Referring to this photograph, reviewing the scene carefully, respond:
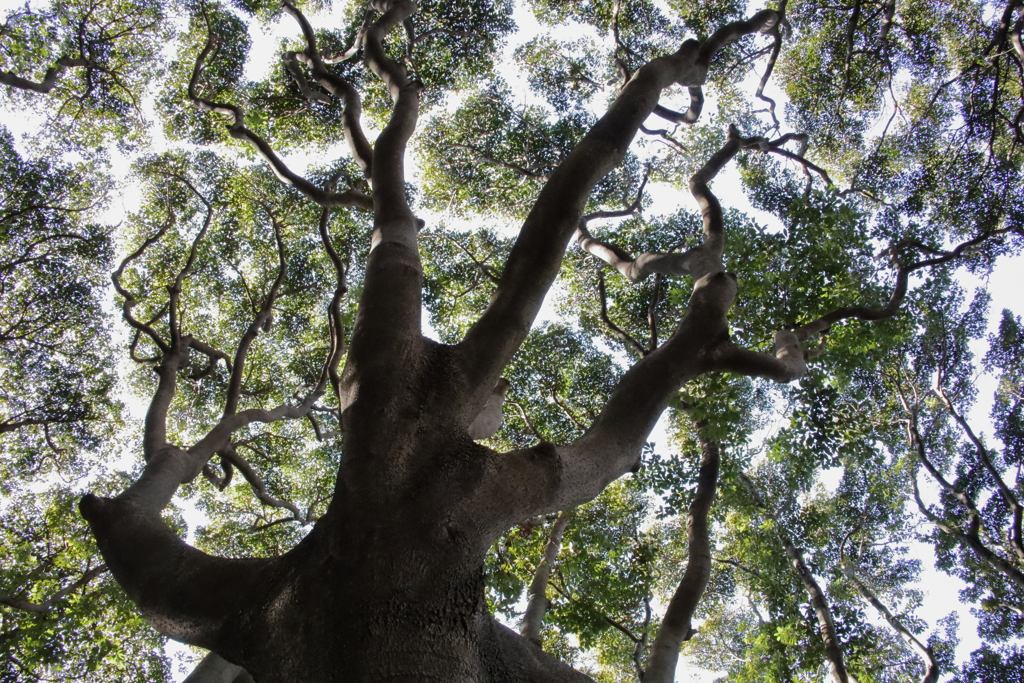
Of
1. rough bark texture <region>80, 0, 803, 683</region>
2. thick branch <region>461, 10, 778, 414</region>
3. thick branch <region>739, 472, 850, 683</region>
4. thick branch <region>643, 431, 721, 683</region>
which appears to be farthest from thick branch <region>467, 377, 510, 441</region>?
thick branch <region>739, 472, 850, 683</region>

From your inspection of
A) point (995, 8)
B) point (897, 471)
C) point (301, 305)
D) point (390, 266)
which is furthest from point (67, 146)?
point (897, 471)

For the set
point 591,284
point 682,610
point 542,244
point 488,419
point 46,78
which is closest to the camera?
point 542,244

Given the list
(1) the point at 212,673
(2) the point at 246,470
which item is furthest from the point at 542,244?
(2) the point at 246,470

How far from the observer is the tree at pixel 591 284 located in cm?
588

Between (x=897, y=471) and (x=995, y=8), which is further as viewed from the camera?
(x=897, y=471)

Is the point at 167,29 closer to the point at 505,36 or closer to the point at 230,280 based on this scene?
the point at 230,280

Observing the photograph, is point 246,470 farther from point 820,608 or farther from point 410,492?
point 820,608

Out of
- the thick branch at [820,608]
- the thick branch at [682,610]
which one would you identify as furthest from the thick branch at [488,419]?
the thick branch at [820,608]

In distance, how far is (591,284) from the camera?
1149cm

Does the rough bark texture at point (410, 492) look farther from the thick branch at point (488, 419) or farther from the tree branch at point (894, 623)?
the tree branch at point (894, 623)

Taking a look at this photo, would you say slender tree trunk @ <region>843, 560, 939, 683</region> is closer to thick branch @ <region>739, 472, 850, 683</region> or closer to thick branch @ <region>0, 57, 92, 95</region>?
thick branch @ <region>739, 472, 850, 683</region>

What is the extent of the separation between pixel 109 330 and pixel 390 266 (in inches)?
423

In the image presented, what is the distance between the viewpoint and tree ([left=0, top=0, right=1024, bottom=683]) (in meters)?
5.88

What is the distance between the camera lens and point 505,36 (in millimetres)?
11562
